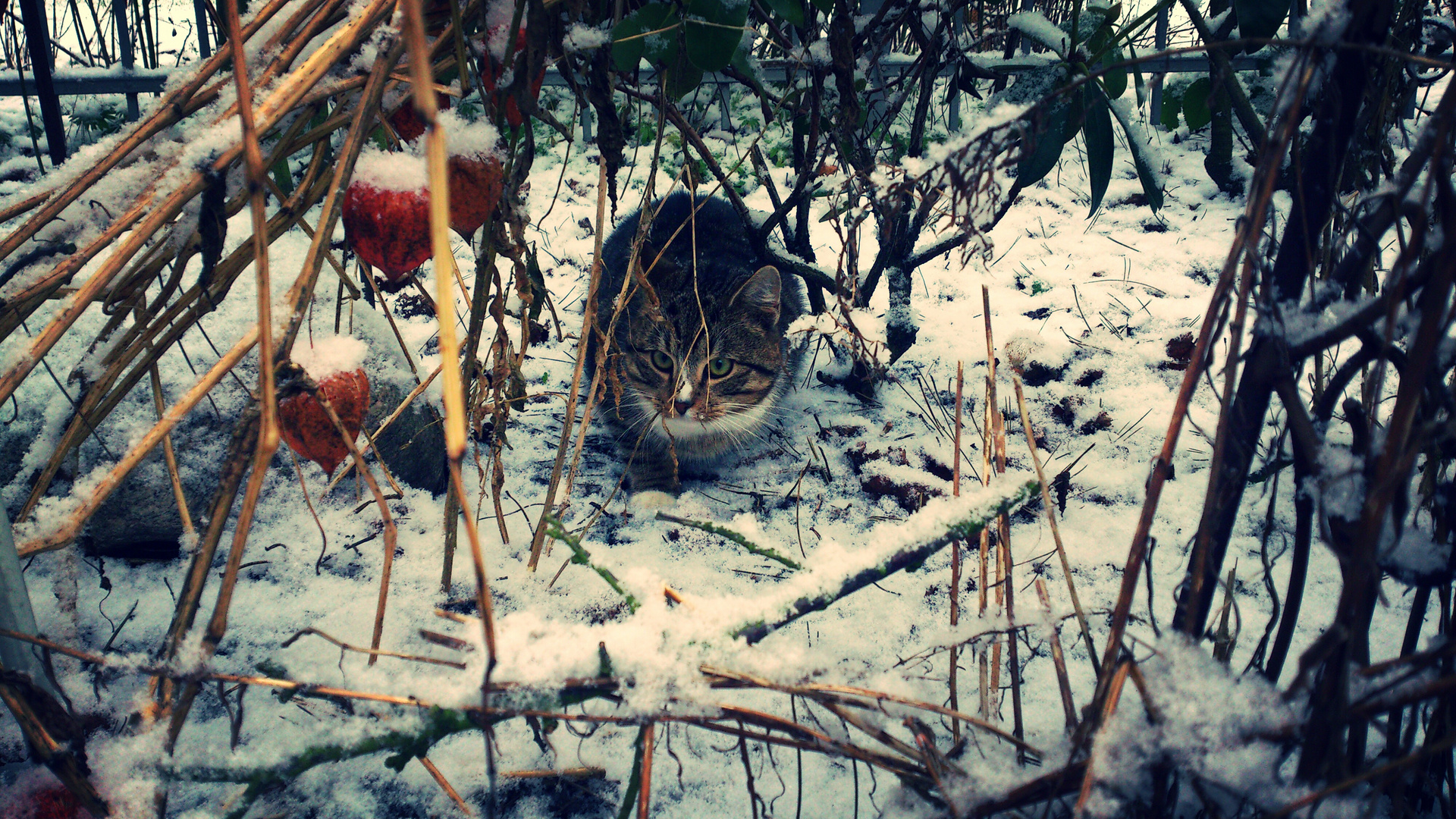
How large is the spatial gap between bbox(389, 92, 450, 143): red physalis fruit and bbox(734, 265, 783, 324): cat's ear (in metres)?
1.17

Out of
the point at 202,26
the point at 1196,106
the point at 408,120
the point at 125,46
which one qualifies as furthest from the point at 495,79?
the point at 125,46

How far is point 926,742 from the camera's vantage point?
0.74 m

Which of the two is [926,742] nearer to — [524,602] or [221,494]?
[221,494]

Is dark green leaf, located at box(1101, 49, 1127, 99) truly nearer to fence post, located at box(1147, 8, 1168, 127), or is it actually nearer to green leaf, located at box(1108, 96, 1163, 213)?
green leaf, located at box(1108, 96, 1163, 213)

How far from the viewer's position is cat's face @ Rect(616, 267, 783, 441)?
2195 millimetres

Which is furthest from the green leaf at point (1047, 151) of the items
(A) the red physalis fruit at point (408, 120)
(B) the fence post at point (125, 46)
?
(B) the fence post at point (125, 46)

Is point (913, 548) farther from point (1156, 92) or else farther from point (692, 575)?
→ point (1156, 92)

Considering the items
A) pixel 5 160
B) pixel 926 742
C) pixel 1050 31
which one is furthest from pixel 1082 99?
pixel 5 160

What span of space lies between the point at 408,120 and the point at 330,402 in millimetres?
394

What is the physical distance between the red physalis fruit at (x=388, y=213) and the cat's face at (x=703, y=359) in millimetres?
1334

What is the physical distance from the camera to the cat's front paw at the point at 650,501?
1919 millimetres

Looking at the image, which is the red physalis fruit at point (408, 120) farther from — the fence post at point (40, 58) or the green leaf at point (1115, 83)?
the green leaf at point (1115, 83)

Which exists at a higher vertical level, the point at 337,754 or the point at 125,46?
the point at 125,46

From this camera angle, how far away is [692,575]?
5.15 ft
